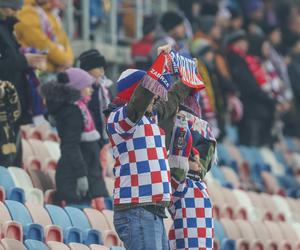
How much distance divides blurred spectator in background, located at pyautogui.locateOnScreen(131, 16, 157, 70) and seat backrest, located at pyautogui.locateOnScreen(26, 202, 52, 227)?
4379 mm

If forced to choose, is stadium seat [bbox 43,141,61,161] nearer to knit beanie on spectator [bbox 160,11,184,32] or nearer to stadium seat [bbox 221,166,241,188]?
knit beanie on spectator [bbox 160,11,184,32]

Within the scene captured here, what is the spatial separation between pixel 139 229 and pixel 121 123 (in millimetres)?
656

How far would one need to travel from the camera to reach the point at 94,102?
42.1ft

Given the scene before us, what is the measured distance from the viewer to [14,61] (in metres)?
12.3

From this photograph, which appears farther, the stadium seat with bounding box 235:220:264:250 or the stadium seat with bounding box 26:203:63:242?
the stadium seat with bounding box 235:220:264:250

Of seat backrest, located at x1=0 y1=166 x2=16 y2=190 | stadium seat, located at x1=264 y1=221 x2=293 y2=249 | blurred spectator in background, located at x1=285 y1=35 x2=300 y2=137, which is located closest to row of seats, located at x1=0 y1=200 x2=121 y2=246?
seat backrest, located at x1=0 y1=166 x2=16 y2=190

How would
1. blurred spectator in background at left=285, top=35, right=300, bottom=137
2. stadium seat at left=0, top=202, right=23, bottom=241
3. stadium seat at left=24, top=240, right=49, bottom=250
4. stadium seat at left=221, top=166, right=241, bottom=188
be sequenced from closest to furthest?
1. stadium seat at left=24, top=240, right=49, bottom=250
2. stadium seat at left=0, top=202, right=23, bottom=241
3. stadium seat at left=221, top=166, right=241, bottom=188
4. blurred spectator in background at left=285, top=35, right=300, bottom=137

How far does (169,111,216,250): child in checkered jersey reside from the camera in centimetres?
1045

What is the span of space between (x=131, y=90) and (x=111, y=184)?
3.63 metres

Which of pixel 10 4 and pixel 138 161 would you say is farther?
pixel 10 4

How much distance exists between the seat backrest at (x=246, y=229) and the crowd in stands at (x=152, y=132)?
19mm

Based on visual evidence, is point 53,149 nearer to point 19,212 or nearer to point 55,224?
point 55,224

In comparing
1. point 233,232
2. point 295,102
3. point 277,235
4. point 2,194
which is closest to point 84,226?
point 2,194

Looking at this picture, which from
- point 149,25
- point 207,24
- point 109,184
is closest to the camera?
point 109,184
